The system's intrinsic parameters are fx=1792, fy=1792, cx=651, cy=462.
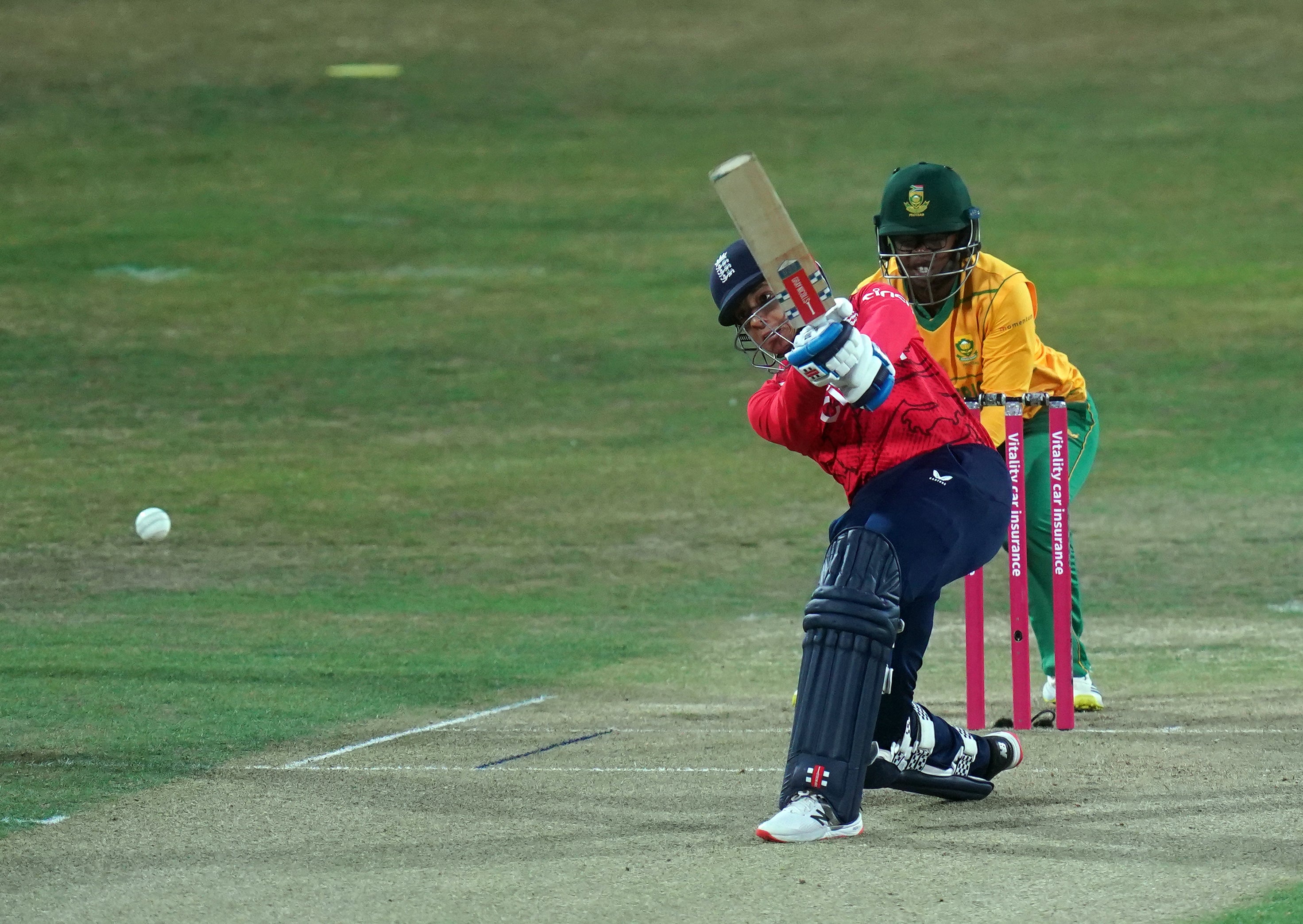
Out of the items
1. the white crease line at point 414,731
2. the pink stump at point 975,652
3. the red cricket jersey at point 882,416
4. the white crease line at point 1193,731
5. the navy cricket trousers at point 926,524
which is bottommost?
the white crease line at point 414,731

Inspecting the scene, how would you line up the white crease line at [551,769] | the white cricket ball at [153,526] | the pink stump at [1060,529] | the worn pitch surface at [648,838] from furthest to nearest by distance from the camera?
1. the white cricket ball at [153,526]
2. the pink stump at [1060,529]
3. the white crease line at [551,769]
4. the worn pitch surface at [648,838]

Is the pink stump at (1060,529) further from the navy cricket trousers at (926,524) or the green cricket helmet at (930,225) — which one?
the navy cricket trousers at (926,524)

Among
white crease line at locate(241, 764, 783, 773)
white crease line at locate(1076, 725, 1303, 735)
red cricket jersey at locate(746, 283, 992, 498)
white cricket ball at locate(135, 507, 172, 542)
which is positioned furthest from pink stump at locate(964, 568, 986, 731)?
white cricket ball at locate(135, 507, 172, 542)

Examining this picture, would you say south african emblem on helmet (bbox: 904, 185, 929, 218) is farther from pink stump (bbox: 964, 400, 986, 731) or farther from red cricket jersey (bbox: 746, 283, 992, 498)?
red cricket jersey (bbox: 746, 283, 992, 498)

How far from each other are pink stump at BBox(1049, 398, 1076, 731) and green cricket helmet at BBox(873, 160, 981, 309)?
60cm

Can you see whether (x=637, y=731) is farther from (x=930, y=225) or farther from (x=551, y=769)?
(x=930, y=225)

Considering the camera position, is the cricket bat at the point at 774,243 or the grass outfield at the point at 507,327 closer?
the cricket bat at the point at 774,243

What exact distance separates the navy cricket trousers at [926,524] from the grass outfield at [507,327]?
131 centimetres

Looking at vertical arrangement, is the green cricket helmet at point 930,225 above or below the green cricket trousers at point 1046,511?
above

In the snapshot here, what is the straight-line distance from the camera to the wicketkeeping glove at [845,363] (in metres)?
4.57

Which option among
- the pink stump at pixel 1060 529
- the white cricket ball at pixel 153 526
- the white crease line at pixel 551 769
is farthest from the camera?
the white cricket ball at pixel 153 526

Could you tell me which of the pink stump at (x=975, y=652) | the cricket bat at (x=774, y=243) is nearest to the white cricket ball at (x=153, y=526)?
the pink stump at (x=975, y=652)

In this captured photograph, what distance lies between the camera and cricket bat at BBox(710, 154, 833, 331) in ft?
15.7

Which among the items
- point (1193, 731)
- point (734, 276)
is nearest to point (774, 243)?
point (734, 276)
